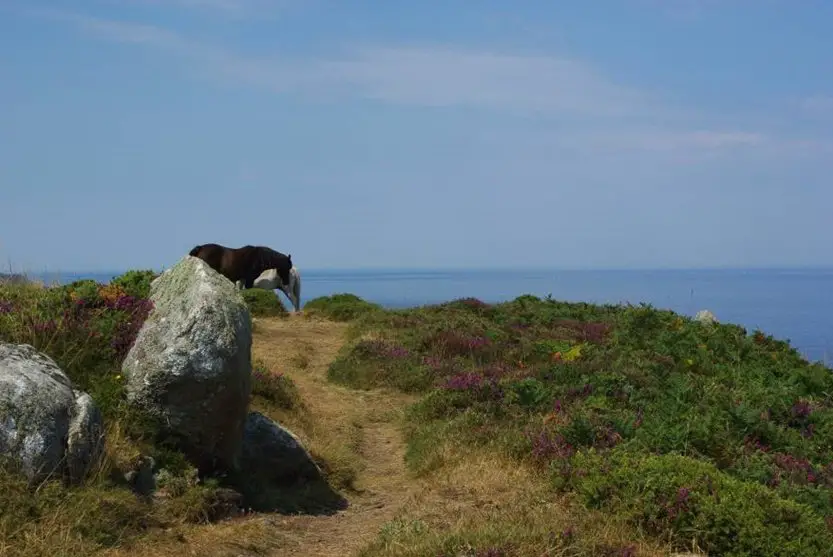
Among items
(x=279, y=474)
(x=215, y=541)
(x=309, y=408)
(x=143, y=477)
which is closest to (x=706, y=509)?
(x=215, y=541)

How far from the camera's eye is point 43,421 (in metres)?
8.48

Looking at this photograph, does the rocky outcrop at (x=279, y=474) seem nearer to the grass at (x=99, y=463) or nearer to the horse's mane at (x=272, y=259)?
the grass at (x=99, y=463)

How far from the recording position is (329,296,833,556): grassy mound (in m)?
8.85

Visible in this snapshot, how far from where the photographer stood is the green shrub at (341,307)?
2954 cm

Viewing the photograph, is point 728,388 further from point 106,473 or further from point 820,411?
point 106,473

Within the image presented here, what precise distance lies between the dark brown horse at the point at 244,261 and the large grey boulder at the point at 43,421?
18618 millimetres

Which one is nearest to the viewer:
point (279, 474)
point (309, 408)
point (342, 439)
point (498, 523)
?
point (498, 523)

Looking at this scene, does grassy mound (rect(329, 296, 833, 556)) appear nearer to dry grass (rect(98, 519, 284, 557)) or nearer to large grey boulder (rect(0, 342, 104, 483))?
dry grass (rect(98, 519, 284, 557))

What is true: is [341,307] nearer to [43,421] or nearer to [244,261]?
[244,261]

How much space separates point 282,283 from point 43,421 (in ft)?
79.1

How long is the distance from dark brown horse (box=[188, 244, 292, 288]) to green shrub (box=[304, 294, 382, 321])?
5.84ft

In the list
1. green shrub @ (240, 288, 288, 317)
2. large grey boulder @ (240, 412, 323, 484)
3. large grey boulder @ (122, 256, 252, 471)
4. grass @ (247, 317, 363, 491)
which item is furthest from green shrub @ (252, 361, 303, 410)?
green shrub @ (240, 288, 288, 317)

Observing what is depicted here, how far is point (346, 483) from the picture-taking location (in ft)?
39.9

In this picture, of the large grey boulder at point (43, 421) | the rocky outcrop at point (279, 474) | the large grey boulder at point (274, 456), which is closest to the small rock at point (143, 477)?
the large grey boulder at point (43, 421)
